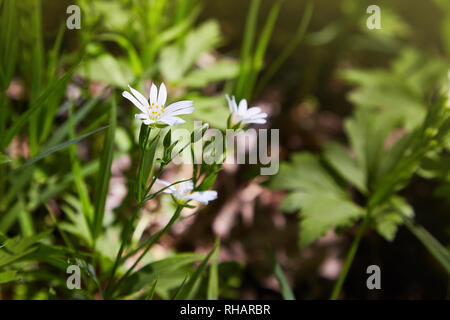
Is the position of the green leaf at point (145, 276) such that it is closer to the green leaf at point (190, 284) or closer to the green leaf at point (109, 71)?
the green leaf at point (190, 284)

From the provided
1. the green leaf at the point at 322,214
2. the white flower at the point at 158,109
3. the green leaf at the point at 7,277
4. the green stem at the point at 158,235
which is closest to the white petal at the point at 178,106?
the white flower at the point at 158,109

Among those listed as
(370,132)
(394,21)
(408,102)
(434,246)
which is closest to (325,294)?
(434,246)

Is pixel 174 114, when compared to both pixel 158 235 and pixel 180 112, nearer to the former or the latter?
pixel 180 112

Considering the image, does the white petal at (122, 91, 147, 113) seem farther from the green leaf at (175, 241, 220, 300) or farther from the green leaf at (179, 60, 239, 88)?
the green leaf at (179, 60, 239, 88)

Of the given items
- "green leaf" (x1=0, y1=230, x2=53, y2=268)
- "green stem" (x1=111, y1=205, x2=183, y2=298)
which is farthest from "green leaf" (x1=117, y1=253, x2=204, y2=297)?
"green leaf" (x1=0, y1=230, x2=53, y2=268)

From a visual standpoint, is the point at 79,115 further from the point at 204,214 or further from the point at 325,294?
the point at 325,294

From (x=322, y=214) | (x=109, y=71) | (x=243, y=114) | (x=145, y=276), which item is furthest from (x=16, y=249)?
(x=322, y=214)

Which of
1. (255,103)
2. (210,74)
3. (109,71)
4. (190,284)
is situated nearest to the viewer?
(190,284)
